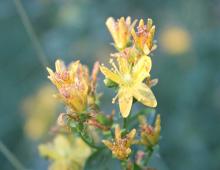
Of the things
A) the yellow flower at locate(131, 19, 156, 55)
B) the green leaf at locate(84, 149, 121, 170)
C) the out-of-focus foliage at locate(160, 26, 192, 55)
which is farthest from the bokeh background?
the yellow flower at locate(131, 19, 156, 55)

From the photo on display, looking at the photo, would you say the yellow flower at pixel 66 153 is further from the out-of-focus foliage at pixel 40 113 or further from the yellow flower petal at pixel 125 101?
the out-of-focus foliage at pixel 40 113

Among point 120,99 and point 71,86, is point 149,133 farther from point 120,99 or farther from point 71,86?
point 71,86

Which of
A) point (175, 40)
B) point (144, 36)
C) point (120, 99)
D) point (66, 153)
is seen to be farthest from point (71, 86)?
point (175, 40)

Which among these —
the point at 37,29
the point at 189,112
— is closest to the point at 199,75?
the point at 189,112

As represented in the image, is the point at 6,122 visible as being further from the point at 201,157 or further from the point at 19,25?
the point at 201,157

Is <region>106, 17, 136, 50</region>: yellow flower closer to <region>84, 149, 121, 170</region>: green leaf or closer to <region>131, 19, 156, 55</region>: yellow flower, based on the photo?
<region>131, 19, 156, 55</region>: yellow flower

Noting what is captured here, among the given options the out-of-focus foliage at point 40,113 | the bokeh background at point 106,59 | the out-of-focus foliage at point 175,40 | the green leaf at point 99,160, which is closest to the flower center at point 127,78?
the green leaf at point 99,160
